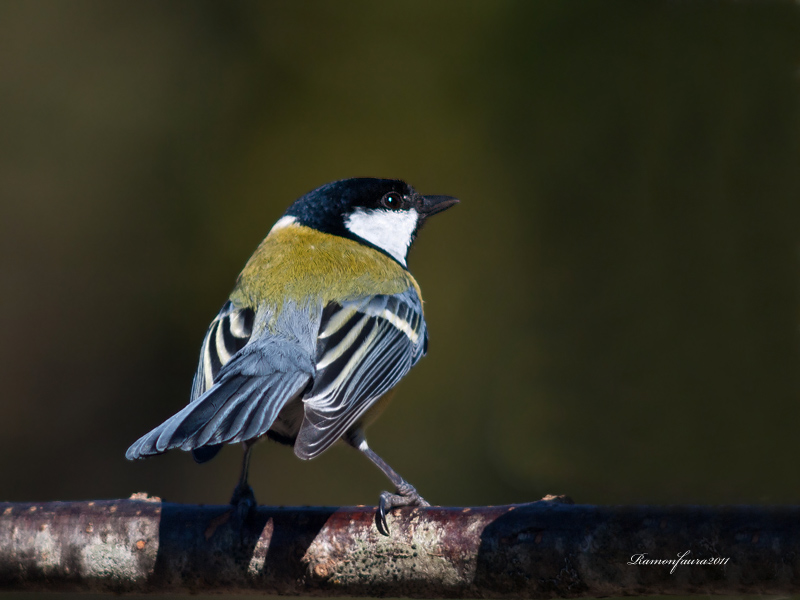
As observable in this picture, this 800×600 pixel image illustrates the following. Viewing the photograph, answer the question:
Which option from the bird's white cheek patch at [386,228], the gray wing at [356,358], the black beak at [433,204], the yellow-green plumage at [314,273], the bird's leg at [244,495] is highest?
the black beak at [433,204]

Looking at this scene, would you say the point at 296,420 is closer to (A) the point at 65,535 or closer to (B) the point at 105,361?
(A) the point at 65,535

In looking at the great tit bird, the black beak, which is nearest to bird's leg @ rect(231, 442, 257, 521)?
the great tit bird

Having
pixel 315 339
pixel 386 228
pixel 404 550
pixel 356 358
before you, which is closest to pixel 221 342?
pixel 315 339

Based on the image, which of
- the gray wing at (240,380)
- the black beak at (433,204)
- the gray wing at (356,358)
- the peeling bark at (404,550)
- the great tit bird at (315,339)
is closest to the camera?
the peeling bark at (404,550)

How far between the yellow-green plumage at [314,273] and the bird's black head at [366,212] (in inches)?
3.8

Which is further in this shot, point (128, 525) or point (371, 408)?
point (371, 408)

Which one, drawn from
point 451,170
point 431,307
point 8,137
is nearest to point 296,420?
point 431,307

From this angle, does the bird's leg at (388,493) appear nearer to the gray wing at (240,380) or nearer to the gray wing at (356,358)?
the gray wing at (356,358)

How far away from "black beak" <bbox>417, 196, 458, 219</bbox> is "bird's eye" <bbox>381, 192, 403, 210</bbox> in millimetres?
113

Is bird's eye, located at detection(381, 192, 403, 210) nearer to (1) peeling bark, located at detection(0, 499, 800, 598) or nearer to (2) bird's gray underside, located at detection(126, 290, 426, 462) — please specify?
(2) bird's gray underside, located at detection(126, 290, 426, 462)

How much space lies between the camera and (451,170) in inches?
175

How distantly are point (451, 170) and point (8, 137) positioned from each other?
2908 millimetres

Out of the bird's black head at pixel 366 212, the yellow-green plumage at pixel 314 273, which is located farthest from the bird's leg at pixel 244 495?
the bird's black head at pixel 366 212

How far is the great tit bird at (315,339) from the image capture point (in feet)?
5.86
